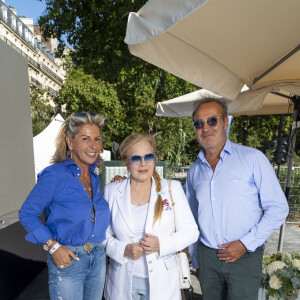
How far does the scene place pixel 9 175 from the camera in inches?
305

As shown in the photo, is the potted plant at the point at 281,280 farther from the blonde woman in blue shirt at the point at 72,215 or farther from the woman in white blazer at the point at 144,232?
the blonde woman in blue shirt at the point at 72,215

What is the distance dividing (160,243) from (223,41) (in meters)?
1.60

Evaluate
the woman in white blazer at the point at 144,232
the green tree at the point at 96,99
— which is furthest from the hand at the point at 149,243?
the green tree at the point at 96,99

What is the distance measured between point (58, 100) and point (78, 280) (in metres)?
13.5

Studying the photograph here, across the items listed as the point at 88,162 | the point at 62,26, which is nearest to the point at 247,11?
the point at 88,162

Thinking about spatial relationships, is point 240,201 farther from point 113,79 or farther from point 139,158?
point 113,79

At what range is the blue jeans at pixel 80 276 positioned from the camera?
201 cm

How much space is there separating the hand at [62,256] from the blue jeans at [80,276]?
73mm

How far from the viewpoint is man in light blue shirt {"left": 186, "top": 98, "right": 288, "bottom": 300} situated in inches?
82.8

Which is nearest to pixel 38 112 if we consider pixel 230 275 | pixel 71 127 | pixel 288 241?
pixel 288 241

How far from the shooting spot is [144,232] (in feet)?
6.79

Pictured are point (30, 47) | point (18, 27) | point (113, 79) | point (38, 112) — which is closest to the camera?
point (113, 79)

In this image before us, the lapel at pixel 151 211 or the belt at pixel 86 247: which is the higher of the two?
the lapel at pixel 151 211

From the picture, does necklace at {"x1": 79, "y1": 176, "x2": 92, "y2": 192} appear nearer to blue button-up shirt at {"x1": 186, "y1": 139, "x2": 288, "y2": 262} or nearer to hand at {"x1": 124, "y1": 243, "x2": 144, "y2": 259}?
hand at {"x1": 124, "y1": 243, "x2": 144, "y2": 259}
